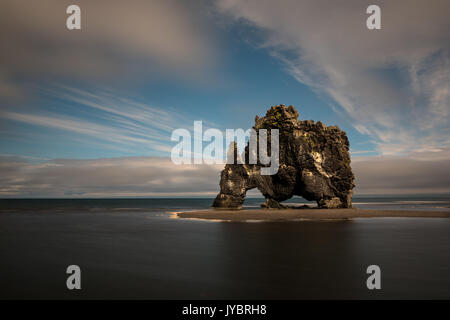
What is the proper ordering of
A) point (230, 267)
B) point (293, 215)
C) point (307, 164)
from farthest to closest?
point (307, 164)
point (293, 215)
point (230, 267)

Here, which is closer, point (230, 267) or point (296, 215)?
point (230, 267)

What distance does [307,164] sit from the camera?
68.6m

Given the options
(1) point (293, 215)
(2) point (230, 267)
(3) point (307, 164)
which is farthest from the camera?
(3) point (307, 164)

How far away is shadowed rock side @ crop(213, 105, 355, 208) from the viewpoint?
68500 millimetres

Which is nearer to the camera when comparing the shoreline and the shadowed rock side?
the shoreline

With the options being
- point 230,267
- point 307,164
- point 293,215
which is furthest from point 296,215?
point 230,267

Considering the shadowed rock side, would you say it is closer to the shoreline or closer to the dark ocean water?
the shoreline

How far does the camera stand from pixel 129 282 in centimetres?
1243

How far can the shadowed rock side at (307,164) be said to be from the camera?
68.5m

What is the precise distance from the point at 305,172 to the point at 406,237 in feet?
145

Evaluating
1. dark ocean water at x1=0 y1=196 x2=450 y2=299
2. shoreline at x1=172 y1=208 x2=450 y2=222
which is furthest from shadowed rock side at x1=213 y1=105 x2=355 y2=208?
dark ocean water at x1=0 y1=196 x2=450 y2=299

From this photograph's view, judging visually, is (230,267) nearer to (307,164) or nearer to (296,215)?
(296,215)
